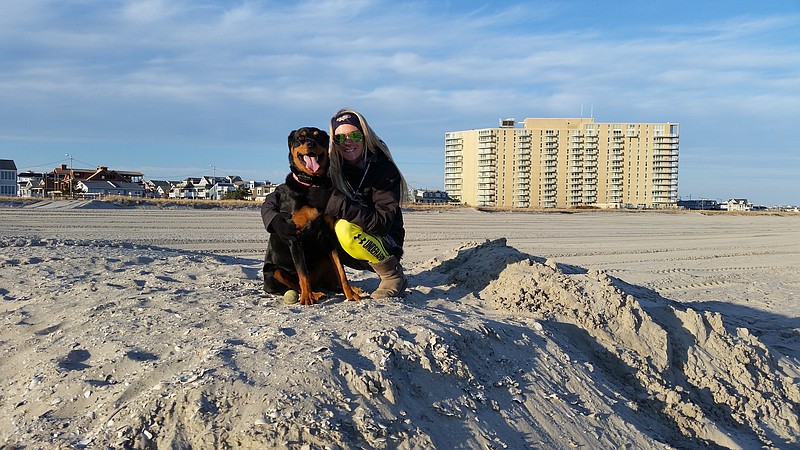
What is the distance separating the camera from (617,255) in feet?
44.7

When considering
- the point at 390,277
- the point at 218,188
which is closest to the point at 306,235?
the point at 390,277

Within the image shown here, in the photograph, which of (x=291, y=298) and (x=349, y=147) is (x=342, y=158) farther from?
(x=291, y=298)

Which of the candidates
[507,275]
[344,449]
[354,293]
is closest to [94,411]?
[344,449]

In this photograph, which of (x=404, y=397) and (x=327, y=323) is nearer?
(x=404, y=397)

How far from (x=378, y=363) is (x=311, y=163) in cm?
177

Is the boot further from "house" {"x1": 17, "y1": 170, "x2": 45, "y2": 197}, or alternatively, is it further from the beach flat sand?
"house" {"x1": 17, "y1": 170, "x2": 45, "y2": 197}

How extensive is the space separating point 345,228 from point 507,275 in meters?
1.44

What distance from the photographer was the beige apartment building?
76.2 meters

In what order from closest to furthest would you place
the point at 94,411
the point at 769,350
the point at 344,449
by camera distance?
the point at 344,449
the point at 94,411
the point at 769,350

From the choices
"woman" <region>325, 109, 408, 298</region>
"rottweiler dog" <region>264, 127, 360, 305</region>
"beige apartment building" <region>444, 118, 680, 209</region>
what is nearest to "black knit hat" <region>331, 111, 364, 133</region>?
"woman" <region>325, 109, 408, 298</region>

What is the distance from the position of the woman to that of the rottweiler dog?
0.41ft

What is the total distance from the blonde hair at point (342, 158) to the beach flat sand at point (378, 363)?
82cm

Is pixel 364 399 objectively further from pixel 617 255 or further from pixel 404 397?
pixel 617 255

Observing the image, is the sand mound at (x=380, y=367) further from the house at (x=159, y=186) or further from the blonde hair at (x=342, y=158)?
the house at (x=159, y=186)
